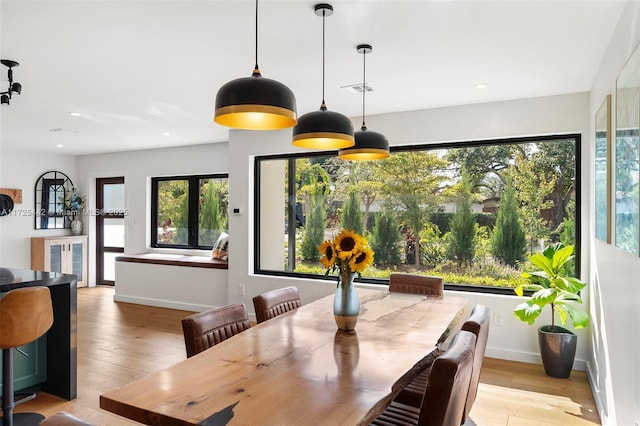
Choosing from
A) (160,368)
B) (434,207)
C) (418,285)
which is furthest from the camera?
(434,207)

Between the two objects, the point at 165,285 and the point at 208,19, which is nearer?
the point at 208,19

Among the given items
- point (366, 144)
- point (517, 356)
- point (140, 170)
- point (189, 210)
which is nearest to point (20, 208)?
point (140, 170)

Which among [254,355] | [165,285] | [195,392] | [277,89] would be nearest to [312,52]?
[277,89]

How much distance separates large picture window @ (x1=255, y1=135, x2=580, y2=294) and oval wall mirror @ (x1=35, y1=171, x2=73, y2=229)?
178 inches

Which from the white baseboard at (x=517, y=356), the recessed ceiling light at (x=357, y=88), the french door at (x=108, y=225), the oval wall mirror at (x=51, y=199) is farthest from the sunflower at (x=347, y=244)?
the oval wall mirror at (x=51, y=199)

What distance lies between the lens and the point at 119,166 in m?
7.66

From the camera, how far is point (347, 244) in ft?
7.33

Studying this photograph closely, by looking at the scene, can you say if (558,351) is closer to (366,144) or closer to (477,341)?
(477,341)

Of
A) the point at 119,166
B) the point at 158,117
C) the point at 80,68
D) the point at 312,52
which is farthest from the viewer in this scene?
the point at 119,166

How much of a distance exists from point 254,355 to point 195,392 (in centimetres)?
42

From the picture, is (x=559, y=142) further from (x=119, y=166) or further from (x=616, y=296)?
(x=119, y=166)

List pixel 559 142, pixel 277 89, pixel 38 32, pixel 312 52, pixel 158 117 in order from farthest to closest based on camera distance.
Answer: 1. pixel 158 117
2. pixel 559 142
3. pixel 312 52
4. pixel 38 32
5. pixel 277 89

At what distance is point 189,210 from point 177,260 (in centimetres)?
101

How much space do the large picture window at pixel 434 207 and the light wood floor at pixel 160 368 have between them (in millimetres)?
938
